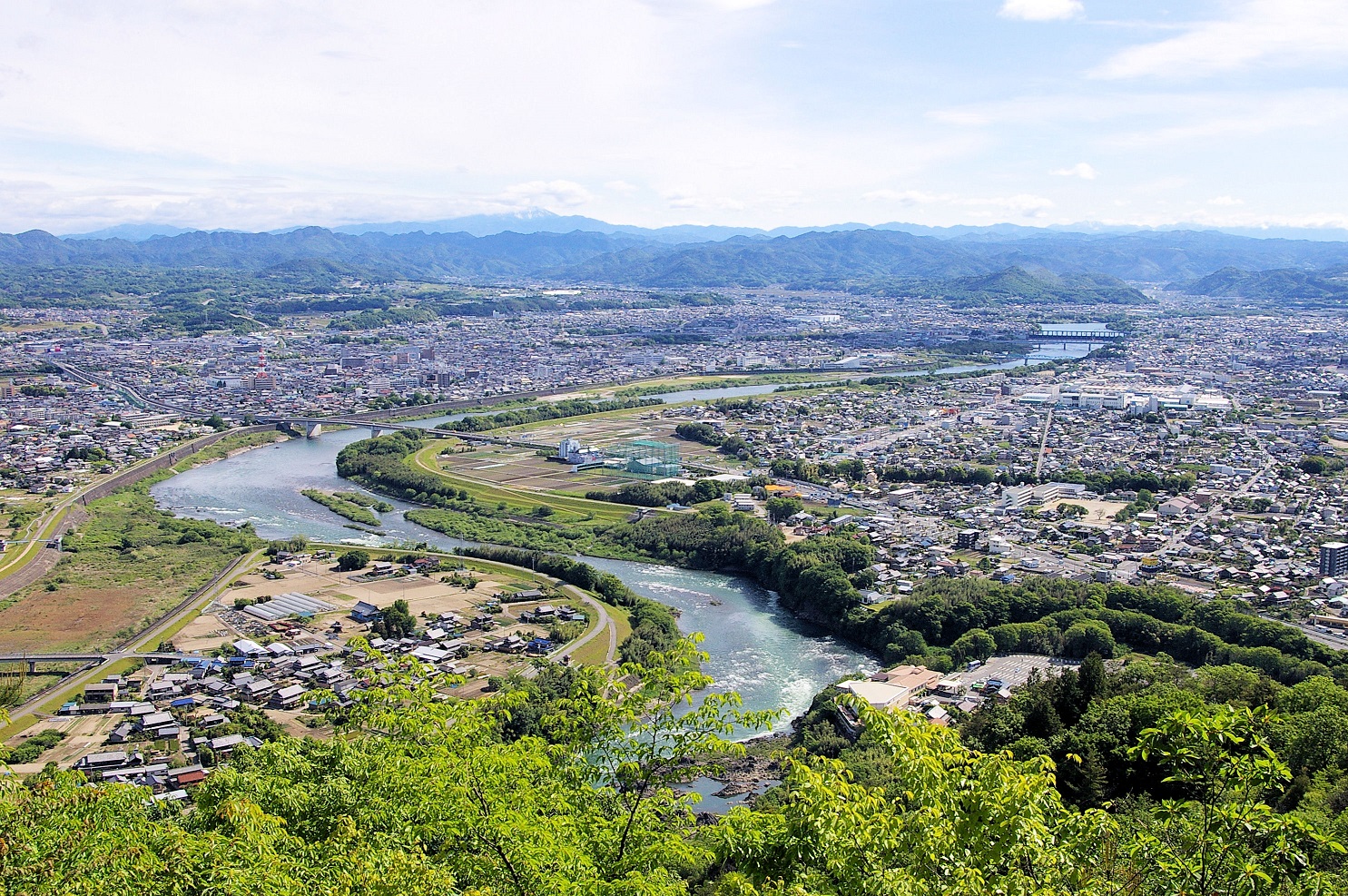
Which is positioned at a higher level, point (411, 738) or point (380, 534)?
point (411, 738)

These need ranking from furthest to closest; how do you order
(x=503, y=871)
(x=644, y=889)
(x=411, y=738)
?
(x=411, y=738)
(x=503, y=871)
(x=644, y=889)

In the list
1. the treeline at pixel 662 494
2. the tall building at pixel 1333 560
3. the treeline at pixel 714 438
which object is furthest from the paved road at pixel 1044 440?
the tall building at pixel 1333 560

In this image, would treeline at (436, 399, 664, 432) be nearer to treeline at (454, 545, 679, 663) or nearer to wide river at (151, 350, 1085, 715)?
wide river at (151, 350, 1085, 715)

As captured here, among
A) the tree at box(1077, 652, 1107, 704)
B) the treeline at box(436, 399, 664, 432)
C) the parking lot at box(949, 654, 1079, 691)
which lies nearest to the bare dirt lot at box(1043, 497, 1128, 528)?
the parking lot at box(949, 654, 1079, 691)

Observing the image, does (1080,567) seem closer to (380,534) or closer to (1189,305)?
(380,534)

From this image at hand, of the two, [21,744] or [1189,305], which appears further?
[1189,305]

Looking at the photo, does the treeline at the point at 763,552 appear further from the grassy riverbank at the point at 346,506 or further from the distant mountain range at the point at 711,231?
the distant mountain range at the point at 711,231

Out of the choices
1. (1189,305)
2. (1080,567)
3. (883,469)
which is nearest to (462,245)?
(1189,305)

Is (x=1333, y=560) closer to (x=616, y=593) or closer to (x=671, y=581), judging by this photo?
(x=671, y=581)

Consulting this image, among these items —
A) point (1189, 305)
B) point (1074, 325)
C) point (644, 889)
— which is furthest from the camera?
point (1189, 305)
